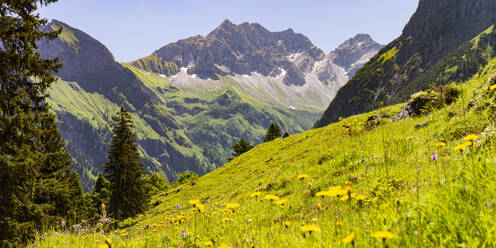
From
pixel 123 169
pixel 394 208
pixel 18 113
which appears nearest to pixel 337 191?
pixel 394 208

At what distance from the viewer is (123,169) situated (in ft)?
145

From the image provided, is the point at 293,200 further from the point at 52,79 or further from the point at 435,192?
the point at 52,79

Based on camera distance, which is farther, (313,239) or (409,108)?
(409,108)

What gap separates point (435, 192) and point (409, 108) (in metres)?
16.4

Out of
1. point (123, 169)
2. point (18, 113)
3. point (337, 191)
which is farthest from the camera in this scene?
point (123, 169)

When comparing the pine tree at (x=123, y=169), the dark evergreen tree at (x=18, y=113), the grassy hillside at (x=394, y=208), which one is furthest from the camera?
the pine tree at (x=123, y=169)

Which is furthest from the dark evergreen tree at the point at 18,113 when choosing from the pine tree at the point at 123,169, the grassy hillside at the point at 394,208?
the pine tree at the point at 123,169

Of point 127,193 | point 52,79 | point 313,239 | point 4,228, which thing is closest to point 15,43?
point 52,79

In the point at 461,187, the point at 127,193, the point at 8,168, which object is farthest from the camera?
the point at 127,193

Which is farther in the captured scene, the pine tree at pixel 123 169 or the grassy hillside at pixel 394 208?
the pine tree at pixel 123 169

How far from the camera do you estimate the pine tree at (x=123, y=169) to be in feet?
142

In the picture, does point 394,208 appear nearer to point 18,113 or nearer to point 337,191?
point 337,191

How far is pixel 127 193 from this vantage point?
45.3 m

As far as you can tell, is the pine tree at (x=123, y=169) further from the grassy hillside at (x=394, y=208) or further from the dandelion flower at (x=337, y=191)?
the dandelion flower at (x=337, y=191)
